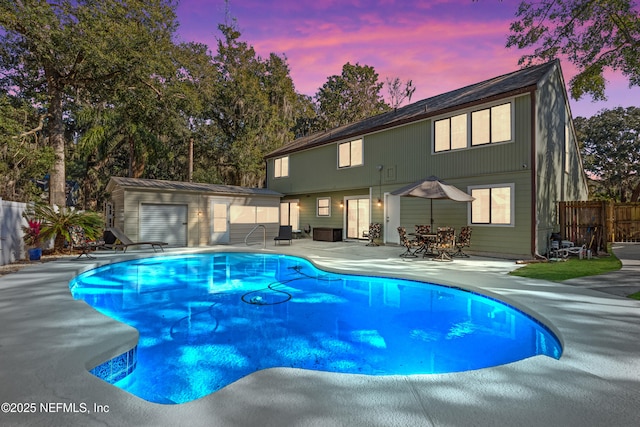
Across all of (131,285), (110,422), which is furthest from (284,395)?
(131,285)

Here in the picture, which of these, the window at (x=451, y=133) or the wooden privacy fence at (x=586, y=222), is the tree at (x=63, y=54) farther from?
the wooden privacy fence at (x=586, y=222)

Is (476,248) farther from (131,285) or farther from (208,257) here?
(131,285)

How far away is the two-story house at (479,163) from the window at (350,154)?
0.05 meters

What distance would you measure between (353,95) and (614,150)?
23.2m

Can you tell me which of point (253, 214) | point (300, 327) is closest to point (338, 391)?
point (300, 327)

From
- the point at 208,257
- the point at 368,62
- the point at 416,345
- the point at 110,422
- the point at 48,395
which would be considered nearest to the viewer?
the point at 110,422

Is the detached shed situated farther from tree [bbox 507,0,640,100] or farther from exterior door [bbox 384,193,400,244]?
tree [bbox 507,0,640,100]

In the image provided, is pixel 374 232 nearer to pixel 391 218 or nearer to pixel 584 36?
pixel 391 218

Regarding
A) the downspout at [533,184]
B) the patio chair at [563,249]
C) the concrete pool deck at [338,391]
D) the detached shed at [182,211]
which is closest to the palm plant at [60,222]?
the detached shed at [182,211]

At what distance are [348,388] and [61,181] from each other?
16381mm

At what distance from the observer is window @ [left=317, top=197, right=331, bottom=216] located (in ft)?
51.8

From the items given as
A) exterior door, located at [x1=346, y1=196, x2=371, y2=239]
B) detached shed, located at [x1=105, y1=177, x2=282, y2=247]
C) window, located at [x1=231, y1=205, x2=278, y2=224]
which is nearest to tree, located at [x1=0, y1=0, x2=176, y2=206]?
detached shed, located at [x1=105, y1=177, x2=282, y2=247]

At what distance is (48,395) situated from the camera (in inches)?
80.9

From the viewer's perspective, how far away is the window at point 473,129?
9523 millimetres
